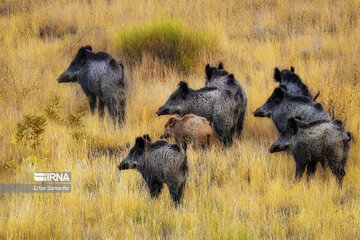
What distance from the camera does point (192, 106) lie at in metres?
7.14

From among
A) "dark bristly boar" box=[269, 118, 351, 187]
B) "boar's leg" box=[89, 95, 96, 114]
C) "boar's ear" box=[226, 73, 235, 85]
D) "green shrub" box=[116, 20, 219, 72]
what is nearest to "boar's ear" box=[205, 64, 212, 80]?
"boar's ear" box=[226, 73, 235, 85]

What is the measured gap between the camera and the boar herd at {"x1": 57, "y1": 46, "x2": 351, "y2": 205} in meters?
5.22

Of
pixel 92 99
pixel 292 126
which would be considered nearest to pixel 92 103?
pixel 92 99

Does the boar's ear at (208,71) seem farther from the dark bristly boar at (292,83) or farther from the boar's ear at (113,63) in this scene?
the boar's ear at (113,63)

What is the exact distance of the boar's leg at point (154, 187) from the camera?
5277mm

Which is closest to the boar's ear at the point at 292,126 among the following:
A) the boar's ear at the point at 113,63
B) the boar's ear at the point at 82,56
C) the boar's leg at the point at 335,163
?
the boar's leg at the point at 335,163

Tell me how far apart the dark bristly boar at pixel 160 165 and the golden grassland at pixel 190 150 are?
19 centimetres

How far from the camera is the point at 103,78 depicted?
783cm

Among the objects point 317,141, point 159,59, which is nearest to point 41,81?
point 159,59

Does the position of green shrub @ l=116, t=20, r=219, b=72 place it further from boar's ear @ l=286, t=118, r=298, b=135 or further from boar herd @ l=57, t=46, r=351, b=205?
boar's ear @ l=286, t=118, r=298, b=135

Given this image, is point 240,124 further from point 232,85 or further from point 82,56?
point 82,56

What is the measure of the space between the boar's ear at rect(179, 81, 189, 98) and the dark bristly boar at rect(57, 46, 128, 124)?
4.15ft

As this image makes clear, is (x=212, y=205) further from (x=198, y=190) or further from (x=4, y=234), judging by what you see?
(x=4, y=234)

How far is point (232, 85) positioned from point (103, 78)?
2.17m
